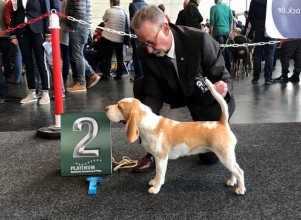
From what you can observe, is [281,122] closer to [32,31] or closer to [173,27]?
[173,27]

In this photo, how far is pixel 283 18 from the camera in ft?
15.8

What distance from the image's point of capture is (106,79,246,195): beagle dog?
5.55ft

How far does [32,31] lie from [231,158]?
9.48ft

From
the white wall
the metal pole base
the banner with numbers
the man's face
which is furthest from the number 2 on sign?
the white wall

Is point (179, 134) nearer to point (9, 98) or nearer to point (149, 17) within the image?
point (149, 17)

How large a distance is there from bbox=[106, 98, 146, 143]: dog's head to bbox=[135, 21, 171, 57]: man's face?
326mm

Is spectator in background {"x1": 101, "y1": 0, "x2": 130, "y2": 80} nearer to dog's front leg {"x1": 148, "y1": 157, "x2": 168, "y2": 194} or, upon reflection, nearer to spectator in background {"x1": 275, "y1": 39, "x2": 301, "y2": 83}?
spectator in background {"x1": 275, "y1": 39, "x2": 301, "y2": 83}

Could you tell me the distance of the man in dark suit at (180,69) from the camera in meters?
1.88

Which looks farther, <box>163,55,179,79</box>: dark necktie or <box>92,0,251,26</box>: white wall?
<box>92,0,251,26</box>: white wall

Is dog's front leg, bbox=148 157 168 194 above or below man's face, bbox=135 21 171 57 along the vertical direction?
below

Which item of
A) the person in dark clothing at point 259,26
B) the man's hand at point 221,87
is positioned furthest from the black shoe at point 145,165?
the person in dark clothing at point 259,26

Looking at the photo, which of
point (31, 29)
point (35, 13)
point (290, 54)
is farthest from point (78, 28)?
point (290, 54)

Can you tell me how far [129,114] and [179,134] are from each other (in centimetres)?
27

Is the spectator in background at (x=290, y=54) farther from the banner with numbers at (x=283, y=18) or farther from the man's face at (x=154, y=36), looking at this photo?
the man's face at (x=154, y=36)
